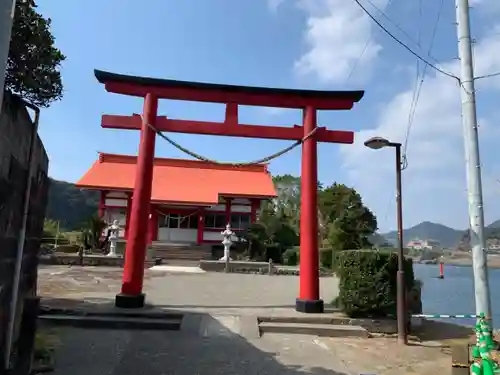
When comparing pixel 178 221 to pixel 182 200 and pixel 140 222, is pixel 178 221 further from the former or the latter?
pixel 140 222

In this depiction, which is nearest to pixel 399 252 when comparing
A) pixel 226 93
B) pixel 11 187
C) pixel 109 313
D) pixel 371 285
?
pixel 371 285

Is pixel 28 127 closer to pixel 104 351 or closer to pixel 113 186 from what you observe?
pixel 104 351

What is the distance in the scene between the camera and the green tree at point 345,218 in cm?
2647

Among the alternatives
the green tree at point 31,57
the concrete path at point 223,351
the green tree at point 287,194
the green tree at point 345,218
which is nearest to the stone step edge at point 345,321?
the concrete path at point 223,351

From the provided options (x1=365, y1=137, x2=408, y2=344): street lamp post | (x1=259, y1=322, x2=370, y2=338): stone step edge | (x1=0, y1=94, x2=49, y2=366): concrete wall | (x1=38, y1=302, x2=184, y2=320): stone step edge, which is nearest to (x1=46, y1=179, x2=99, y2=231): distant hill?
(x1=38, y1=302, x2=184, y2=320): stone step edge

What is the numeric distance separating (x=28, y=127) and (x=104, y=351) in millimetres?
3392

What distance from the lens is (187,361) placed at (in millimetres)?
5531

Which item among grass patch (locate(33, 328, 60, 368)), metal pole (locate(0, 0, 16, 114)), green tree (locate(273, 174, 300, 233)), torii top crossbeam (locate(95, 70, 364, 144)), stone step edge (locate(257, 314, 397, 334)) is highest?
green tree (locate(273, 174, 300, 233))

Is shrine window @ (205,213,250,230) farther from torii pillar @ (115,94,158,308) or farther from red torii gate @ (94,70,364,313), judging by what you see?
torii pillar @ (115,94,158,308)

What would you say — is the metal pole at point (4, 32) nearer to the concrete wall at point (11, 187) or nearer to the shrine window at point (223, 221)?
the concrete wall at point (11, 187)

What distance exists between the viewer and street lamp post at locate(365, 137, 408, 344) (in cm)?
718

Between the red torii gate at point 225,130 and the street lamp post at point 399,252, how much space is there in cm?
178

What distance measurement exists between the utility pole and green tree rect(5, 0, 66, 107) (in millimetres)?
7301

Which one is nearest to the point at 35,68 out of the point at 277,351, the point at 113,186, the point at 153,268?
the point at 277,351
